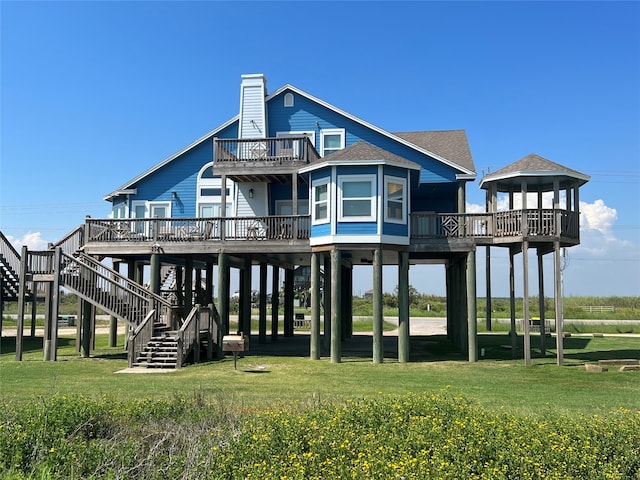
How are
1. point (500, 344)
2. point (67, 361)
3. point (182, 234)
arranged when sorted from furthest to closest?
point (500, 344) < point (182, 234) < point (67, 361)

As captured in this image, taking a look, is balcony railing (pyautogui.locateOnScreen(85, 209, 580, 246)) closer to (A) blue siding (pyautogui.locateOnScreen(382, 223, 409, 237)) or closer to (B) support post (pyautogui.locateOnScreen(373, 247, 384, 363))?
(A) blue siding (pyautogui.locateOnScreen(382, 223, 409, 237))

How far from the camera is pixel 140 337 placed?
19.1m

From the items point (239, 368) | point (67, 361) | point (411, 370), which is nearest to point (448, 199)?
point (411, 370)

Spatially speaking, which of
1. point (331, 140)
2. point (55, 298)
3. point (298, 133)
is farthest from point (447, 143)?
point (55, 298)

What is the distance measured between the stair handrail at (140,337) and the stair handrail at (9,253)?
35.5ft

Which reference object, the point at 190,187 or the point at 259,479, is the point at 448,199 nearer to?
the point at 190,187

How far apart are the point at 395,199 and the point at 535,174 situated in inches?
197

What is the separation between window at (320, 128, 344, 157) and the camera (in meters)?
25.8

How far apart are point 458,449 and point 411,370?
1050cm

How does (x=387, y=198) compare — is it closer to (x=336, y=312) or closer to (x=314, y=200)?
(x=314, y=200)

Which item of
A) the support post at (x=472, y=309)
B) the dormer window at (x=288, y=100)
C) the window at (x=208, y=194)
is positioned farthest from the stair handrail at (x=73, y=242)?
the support post at (x=472, y=309)

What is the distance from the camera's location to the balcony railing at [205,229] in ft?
70.5

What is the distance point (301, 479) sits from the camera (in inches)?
250

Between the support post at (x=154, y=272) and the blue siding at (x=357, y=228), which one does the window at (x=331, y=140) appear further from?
the support post at (x=154, y=272)
